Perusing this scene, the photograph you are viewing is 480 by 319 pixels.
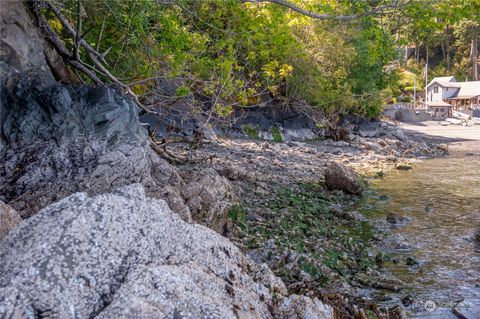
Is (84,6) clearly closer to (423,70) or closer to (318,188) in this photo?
(318,188)

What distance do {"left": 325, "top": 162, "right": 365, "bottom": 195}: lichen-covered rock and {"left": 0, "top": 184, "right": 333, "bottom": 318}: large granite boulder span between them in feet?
28.7

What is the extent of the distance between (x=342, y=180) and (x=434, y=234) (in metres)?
3.59

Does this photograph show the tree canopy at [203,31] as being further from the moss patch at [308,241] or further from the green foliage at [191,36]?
the moss patch at [308,241]

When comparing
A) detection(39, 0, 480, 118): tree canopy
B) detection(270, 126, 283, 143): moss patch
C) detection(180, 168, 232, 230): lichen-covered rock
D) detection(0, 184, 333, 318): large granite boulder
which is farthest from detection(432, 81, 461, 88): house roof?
detection(0, 184, 333, 318): large granite boulder

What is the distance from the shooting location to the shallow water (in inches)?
251

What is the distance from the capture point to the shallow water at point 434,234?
251 inches

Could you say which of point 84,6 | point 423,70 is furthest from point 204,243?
point 423,70

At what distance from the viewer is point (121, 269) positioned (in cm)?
319

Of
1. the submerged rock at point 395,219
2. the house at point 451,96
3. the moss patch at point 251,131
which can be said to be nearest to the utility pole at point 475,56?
the house at point 451,96

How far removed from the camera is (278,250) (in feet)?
23.0

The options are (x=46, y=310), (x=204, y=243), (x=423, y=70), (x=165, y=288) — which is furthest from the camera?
(x=423, y=70)

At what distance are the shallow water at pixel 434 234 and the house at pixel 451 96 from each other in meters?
49.5

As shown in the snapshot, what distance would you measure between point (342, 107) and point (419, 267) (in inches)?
840

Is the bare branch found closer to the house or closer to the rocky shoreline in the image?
the rocky shoreline
